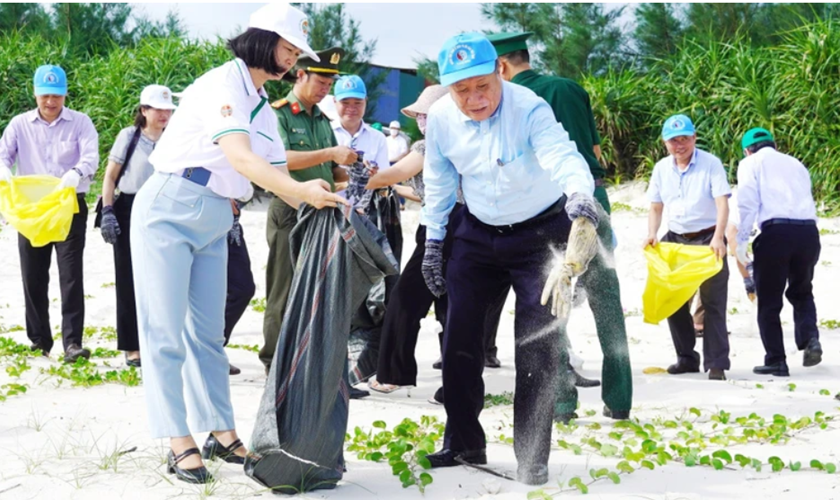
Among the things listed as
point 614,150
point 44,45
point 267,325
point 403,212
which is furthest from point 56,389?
point 44,45

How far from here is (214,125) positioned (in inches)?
145

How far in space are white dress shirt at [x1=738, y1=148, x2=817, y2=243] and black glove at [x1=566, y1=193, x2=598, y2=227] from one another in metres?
3.90

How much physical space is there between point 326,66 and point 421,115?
0.61 m

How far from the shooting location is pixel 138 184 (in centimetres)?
663

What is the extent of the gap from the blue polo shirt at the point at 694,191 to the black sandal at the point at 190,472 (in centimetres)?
430

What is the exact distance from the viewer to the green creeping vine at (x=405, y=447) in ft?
12.5

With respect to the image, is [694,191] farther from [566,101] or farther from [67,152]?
[67,152]

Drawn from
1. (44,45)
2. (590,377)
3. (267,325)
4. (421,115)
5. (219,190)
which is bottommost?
(590,377)

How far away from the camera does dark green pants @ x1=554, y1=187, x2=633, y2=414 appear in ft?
16.3

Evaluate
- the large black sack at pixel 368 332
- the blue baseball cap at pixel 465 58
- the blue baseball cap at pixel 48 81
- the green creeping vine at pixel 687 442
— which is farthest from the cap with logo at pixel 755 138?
the blue baseball cap at pixel 48 81

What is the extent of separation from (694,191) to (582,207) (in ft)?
12.0

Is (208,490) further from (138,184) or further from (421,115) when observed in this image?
(138,184)

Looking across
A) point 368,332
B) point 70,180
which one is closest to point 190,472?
point 368,332

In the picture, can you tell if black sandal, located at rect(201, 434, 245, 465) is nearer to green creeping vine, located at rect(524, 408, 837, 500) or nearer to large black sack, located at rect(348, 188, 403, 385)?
green creeping vine, located at rect(524, 408, 837, 500)
